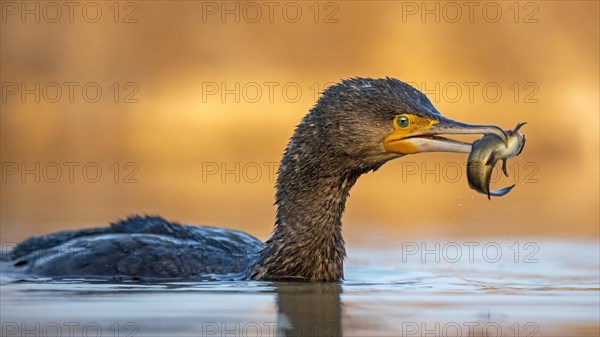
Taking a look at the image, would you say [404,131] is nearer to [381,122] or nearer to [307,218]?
[381,122]

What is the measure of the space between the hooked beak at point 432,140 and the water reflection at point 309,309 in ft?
3.26

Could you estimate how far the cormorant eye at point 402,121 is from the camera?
30.6 feet

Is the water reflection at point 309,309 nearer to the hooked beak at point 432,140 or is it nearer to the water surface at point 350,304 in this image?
the water surface at point 350,304

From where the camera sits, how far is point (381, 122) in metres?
9.39

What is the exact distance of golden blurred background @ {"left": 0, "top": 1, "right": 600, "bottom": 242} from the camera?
22.4 m

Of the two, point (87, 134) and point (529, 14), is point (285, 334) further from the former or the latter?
point (529, 14)

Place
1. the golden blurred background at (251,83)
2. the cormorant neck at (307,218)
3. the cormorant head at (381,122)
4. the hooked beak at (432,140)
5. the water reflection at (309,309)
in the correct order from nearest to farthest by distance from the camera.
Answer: the water reflection at (309,309) → the hooked beak at (432,140) → the cormorant head at (381,122) → the cormorant neck at (307,218) → the golden blurred background at (251,83)

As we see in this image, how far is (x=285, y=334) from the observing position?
283 inches

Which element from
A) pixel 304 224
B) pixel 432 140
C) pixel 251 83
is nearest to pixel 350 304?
pixel 432 140

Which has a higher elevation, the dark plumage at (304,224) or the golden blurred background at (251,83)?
the golden blurred background at (251,83)

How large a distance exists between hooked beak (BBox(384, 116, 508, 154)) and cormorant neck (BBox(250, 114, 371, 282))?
45 centimetres

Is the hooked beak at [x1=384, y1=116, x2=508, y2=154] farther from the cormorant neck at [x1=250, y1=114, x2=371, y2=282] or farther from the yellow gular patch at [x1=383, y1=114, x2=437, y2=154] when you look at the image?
the cormorant neck at [x1=250, y1=114, x2=371, y2=282]

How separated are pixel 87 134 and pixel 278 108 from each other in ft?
10.8

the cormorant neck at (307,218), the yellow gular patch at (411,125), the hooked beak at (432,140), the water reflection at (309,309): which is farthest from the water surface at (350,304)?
the yellow gular patch at (411,125)
